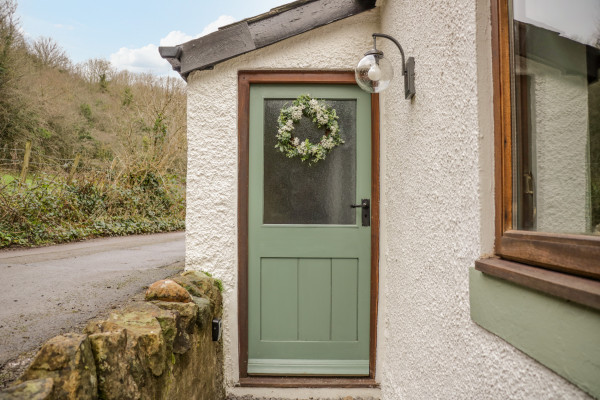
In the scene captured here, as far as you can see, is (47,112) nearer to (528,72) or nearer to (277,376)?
(277,376)

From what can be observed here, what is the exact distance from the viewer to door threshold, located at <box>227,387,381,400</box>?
9.24 feet

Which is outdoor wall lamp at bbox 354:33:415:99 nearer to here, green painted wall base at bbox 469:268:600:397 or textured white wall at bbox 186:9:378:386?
textured white wall at bbox 186:9:378:386

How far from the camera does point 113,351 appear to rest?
4.40 ft

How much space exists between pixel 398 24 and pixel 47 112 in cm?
1550

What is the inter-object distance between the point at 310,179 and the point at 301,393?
1.55 meters

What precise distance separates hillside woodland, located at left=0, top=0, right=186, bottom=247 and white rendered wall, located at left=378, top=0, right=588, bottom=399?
22.0 ft

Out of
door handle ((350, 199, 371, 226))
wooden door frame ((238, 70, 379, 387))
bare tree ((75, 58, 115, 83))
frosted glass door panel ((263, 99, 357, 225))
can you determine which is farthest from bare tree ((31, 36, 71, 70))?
door handle ((350, 199, 371, 226))

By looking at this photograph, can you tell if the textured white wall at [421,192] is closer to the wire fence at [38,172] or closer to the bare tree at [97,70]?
the wire fence at [38,172]

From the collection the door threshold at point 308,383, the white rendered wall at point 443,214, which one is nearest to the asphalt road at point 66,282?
the door threshold at point 308,383

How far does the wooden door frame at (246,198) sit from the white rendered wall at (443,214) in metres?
0.22

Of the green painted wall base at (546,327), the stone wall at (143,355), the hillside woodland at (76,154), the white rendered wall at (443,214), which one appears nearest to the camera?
the green painted wall base at (546,327)

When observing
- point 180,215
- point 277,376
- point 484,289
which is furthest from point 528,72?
point 180,215

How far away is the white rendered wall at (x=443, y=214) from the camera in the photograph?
140 centimetres

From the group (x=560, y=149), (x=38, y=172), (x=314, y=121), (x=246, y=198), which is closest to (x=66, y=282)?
(x=246, y=198)
